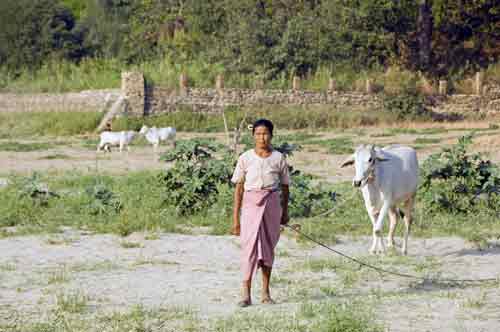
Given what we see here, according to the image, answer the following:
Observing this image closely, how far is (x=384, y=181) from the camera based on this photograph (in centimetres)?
1108

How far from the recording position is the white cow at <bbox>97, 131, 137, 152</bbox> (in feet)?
82.9

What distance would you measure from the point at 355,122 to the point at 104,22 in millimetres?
23219

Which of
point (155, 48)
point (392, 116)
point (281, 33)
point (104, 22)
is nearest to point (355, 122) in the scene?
point (392, 116)

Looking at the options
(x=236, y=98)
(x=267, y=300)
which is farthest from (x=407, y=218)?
(x=236, y=98)

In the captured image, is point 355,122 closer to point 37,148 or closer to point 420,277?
point 37,148

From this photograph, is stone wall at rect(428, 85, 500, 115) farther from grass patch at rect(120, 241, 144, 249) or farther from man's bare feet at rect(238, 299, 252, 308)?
man's bare feet at rect(238, 299, 252, 308)

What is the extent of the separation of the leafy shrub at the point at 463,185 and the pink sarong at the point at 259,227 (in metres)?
6.20

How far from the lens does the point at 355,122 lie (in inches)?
1293

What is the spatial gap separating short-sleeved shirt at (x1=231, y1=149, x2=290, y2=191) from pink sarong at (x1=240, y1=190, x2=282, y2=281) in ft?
0.21

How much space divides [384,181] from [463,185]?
340cm

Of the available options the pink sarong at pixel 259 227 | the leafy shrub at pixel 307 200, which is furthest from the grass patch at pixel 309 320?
the leafy shrub at pixel 307 200

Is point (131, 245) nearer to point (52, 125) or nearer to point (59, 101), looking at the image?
point (52, 125)

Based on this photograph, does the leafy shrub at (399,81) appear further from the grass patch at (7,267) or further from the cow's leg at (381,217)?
the grass patch at (7,267)

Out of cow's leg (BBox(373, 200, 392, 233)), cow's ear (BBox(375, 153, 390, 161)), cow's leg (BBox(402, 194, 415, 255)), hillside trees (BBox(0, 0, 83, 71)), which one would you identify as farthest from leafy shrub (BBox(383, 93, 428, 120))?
cow's ear (BBox(375, 153, 390, 161))
